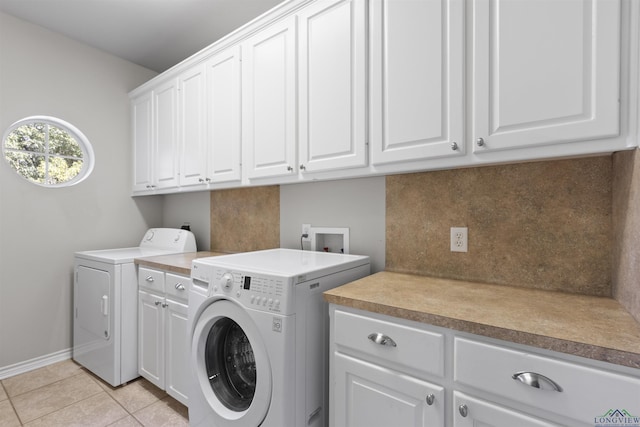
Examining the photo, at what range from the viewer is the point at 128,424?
5.91ft

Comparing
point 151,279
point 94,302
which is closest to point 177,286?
point 151,279

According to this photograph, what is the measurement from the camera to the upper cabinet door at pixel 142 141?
2797 millimetres

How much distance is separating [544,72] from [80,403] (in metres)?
3.08

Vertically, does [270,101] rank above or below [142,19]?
below

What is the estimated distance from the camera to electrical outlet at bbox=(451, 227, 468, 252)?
1534 mm

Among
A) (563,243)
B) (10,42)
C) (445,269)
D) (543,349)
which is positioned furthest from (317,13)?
(10,42)

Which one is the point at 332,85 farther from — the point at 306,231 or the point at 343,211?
the point at 306,231

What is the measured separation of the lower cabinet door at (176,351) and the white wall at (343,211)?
0.82m

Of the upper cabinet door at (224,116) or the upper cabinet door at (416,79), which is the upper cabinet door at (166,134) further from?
the upper cabinet door at (416,79)

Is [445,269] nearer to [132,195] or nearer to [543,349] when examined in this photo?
[543,349]

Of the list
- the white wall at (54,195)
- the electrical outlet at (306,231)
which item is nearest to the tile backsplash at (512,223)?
the electrical outlet at (306,231)

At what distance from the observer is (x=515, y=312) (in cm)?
101

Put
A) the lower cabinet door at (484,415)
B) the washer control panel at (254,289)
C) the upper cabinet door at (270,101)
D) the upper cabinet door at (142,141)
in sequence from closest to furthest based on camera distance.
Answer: the lower cabinet door at (484,415) < the washer control panel at (254,289) < the upper cabinet door at (270,101) < the upper cabinet door at (142,141)

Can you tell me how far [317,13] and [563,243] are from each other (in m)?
1.65
